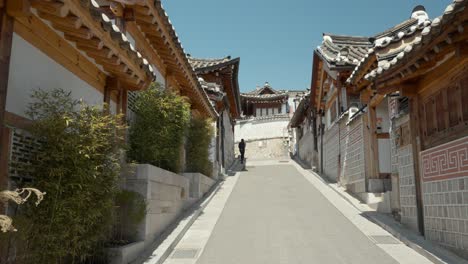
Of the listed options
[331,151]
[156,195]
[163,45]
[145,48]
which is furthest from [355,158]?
[156,195]

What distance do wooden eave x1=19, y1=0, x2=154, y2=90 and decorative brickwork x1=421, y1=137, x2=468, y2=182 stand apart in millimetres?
5640

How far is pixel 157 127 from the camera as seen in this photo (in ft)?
32.4

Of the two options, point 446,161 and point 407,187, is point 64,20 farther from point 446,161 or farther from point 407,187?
point 407,187

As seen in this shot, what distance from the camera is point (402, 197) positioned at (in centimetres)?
1090

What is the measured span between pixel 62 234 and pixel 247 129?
4538 centimetres

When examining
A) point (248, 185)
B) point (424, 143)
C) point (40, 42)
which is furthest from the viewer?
point (248, 185)

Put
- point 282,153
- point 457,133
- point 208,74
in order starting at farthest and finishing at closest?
point 282,153 < point 208,74 < point 457,133

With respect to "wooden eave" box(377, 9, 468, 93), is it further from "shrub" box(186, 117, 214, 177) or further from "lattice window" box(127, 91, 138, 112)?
"shrub" box(186, 117, 214, 177)

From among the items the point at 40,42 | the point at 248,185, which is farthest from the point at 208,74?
the point at 40,42

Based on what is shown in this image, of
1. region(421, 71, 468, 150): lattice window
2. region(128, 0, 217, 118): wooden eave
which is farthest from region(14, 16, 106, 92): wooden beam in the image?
region(421, 71, 468, 150): lattice window

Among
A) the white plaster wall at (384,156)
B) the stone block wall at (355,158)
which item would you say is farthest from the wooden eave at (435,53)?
the stone block wall at (355,158)

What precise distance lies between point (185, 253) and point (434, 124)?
18.6 ft

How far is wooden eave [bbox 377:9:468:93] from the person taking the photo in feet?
21.1

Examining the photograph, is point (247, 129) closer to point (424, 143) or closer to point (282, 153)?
point (282, 153)
